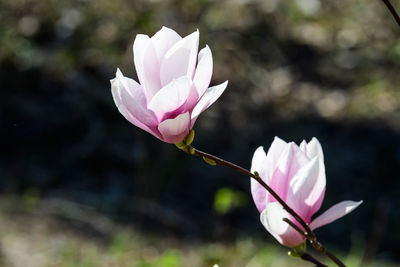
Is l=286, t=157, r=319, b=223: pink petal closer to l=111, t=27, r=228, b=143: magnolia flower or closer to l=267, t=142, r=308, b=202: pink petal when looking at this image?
l=267, t=142, r=308, b=202: pink petal

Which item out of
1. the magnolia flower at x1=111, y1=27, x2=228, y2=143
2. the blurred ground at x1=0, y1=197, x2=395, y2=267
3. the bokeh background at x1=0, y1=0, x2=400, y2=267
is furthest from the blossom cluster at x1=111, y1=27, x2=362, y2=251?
the blurred ground at x1=0, y1=197, x2=395, y2=267

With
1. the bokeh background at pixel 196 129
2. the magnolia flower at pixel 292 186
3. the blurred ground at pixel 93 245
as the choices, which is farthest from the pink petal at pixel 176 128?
the blurred ground at pixel 93 245

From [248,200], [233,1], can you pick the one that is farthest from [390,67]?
[248,200]

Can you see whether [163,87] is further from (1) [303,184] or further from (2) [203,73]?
(1) [303,184]

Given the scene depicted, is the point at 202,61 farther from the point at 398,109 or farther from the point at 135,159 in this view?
the point at 398,109

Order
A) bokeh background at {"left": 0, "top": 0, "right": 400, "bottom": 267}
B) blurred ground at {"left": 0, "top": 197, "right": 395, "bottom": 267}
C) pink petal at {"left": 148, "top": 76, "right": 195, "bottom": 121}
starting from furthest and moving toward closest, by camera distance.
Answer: bokeh background at {"left": 0, "top": 0, "right": 400, "bottom": 267}, blurred ground at {"left": 0, "top": 197, "right": 395, "bottom": 267}, pink petal at {"left": 148, "top": 76, "right": 195, "bottom": 121}

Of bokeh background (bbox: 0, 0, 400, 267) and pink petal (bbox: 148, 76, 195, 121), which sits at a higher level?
bokeh background (bbox: 0, 0, 400, 267)
